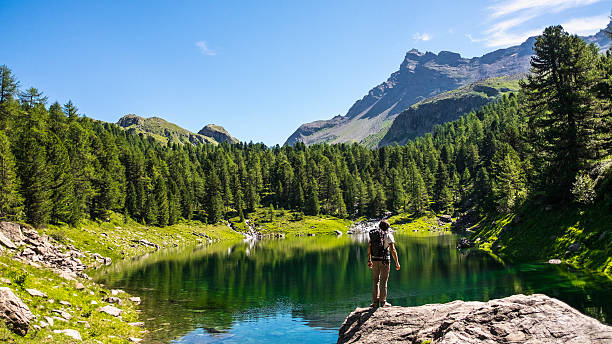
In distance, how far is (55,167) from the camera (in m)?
71.9

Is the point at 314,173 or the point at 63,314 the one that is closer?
the point at 63,314

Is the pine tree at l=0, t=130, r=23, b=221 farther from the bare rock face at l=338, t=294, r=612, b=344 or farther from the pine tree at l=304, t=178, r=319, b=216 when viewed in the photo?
the pine tree at l=304, t=178, r=319, b=216

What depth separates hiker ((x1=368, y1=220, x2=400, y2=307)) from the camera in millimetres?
17141

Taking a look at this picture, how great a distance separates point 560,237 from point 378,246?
3991cm

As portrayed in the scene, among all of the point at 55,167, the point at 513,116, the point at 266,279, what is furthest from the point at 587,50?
the point at 513,116

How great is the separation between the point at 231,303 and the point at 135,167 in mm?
111398

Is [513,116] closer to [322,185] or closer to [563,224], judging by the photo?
[322,185]

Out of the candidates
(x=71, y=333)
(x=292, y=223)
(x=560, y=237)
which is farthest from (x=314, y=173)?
(x=71, y=333)

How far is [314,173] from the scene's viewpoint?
654 ft

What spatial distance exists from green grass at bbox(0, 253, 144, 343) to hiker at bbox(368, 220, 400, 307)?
15.3m

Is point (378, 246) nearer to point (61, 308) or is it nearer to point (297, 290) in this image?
point (61, 308)

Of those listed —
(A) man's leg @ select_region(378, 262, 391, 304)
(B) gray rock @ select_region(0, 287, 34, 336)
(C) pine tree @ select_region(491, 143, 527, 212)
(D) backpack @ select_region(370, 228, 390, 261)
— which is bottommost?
(B) gray rock @ select_region(0, 287, 34, 336)

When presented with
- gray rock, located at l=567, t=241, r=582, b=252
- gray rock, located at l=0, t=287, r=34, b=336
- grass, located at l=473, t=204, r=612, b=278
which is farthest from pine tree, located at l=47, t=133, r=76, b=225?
gray rock, located at l=567, t=241, r=582, b=252

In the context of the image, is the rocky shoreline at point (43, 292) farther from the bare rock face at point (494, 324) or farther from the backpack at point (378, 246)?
the backpack at point (378, 246)
